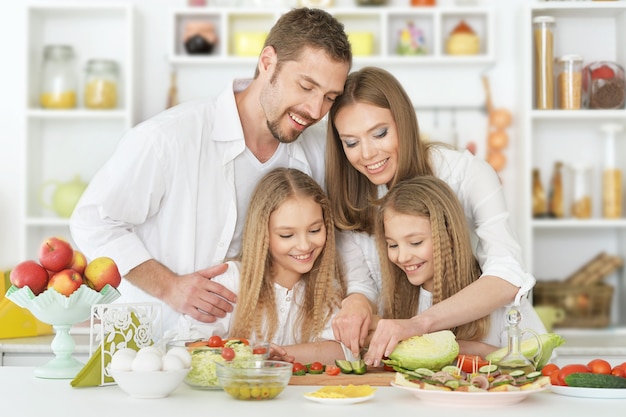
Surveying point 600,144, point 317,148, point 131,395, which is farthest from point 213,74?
point 131,395

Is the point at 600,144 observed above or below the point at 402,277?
above

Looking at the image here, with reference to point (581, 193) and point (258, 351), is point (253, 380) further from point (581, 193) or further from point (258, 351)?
point (581, 193)

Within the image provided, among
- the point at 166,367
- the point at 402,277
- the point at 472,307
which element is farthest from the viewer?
the point at 402,277

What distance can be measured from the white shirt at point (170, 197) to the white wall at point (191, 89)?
1612 mm

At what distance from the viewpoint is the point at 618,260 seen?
432 cm

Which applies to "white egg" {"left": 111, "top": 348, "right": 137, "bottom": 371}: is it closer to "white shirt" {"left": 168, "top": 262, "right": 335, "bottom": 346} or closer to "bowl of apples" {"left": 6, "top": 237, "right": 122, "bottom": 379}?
"bowl of apples" {"left": 6, "top": 237, "right": 122, "bottom": 379}

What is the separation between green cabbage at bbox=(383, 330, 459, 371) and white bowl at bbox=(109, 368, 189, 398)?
0.52m

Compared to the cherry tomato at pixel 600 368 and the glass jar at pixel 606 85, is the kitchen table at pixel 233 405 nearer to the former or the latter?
the cherry tomato at pixel 600 368

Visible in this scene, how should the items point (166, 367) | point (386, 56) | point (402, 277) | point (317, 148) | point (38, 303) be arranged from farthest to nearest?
point (386, 56)
point (317, 148)
point (402, 277)
point (38, 303)
point (166, 367)

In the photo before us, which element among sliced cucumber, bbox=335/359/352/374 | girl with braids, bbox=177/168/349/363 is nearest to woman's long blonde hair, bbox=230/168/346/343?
girl with braids, bbox=177/168/349/363

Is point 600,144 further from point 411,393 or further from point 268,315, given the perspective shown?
point 411,393

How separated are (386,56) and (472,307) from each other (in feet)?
6.76

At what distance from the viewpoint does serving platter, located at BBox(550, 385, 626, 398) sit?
183cm

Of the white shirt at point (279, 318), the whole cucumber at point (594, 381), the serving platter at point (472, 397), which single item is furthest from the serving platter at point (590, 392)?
the white shirt at point (279, 318)
